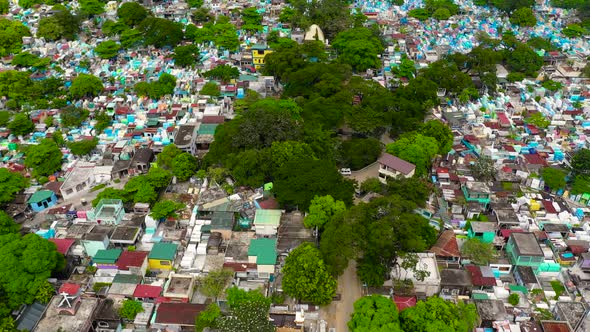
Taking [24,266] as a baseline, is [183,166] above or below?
below

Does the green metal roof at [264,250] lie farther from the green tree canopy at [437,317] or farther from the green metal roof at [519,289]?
the green metal roof at [519,289]

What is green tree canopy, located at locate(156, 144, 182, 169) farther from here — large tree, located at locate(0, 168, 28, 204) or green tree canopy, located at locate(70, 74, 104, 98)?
green tree canopy, located at locate(70, 74, 104, 98)

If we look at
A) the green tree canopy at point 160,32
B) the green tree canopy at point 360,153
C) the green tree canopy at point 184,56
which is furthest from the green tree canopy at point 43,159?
the green tree canopy at point 160,32

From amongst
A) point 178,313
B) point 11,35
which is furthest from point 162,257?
point 11,35

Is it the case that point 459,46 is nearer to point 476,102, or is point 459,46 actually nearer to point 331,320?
point 476,102

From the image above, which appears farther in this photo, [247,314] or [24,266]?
[24,266]

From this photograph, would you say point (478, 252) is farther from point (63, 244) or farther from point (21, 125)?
point (21, 125)
